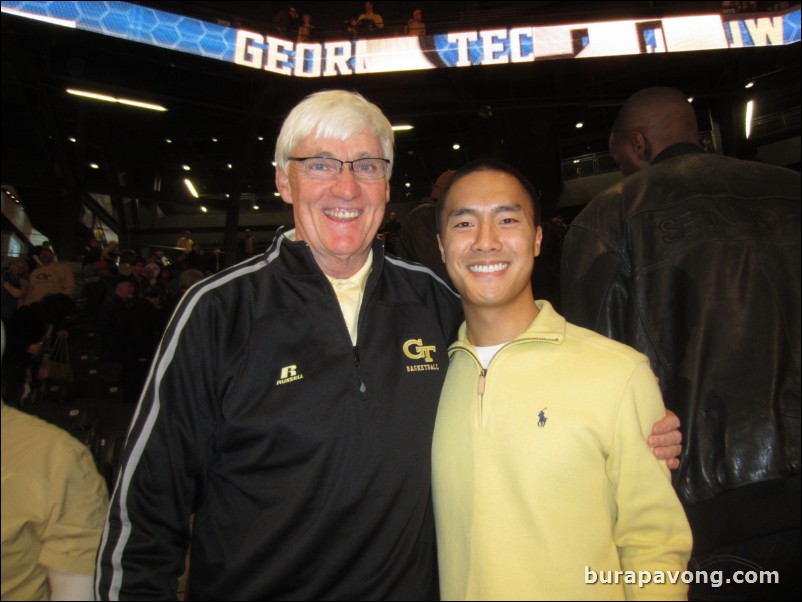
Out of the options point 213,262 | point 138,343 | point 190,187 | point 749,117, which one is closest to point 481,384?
point 138,343

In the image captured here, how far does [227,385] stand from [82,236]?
726 inches

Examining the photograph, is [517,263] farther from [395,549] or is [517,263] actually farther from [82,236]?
[82,236]

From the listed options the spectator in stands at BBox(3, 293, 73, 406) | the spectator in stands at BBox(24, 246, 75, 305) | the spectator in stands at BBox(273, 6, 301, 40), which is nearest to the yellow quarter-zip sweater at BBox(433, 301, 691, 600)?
the spectator in stands at BBox(3, 293, 73, 406)

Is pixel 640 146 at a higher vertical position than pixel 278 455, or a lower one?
higher

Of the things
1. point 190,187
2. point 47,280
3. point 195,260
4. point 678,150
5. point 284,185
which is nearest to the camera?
point 284,185

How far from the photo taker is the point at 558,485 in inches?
55.1

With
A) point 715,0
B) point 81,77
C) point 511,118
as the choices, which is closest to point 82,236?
point 81,77

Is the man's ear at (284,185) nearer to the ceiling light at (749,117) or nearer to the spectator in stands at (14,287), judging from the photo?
the spectator in stands at (14,287)

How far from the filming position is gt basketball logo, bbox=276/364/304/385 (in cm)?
153

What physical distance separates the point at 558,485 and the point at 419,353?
1.90 ft

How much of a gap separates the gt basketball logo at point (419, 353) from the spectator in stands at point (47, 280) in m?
7.22

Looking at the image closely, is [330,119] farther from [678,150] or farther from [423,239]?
→ [678,150]

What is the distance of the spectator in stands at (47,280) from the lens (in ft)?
23.9

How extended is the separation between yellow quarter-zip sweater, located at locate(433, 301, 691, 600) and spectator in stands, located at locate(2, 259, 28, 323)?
22.5 ft
